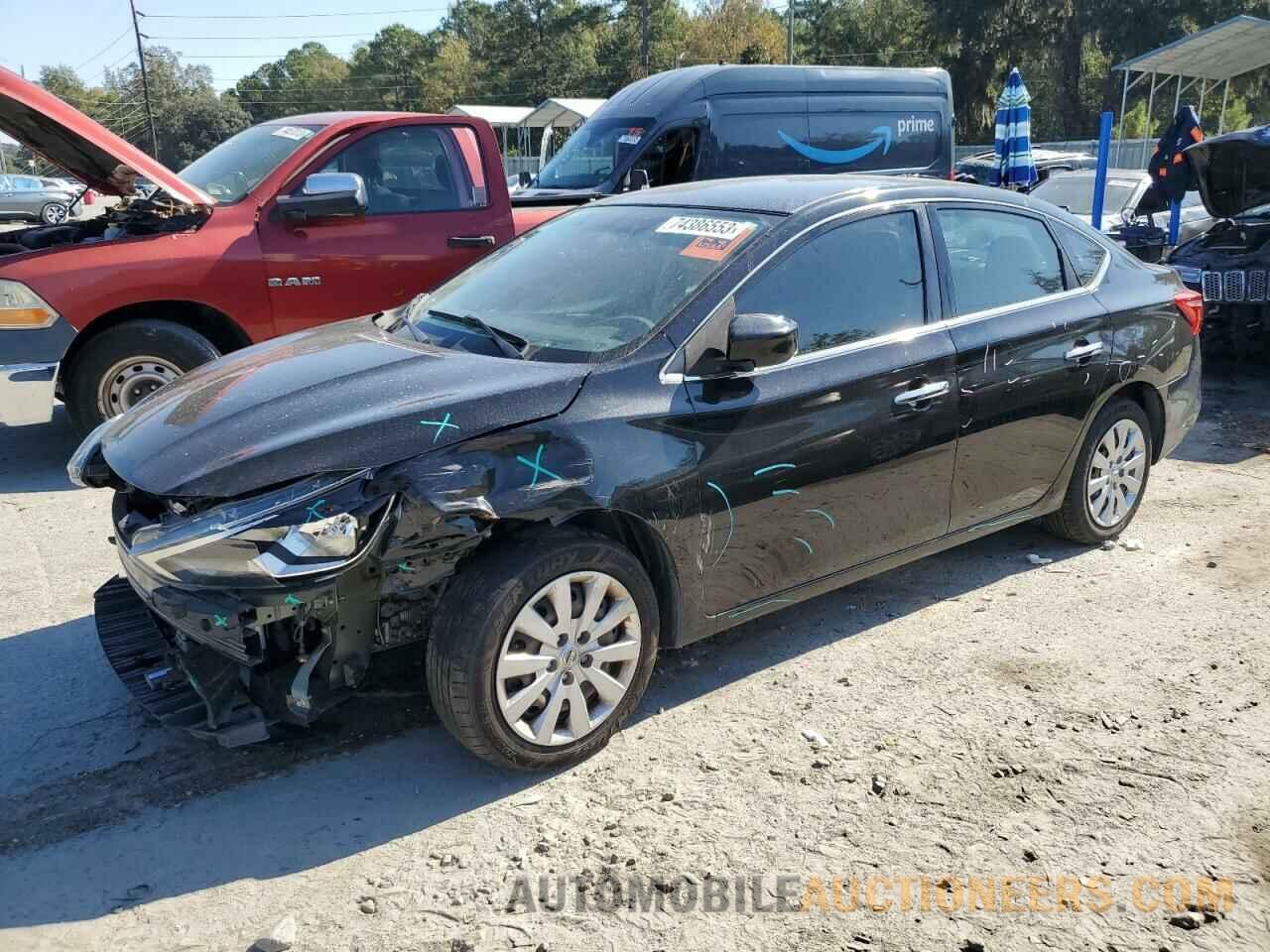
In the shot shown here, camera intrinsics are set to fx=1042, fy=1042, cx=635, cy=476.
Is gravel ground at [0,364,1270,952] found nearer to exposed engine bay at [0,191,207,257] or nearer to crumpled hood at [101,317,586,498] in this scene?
crumpled hood at [101,317,586,498]

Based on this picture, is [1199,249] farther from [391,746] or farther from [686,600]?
[391,746]

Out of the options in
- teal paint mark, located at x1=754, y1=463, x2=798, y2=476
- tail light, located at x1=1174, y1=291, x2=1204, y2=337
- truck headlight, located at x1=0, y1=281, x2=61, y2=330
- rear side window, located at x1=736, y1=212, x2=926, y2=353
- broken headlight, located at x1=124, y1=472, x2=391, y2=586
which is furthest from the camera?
truck headlight, located at x1=0, y1=281, x2=61, y2=330

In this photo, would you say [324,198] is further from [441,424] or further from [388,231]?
[441,424]

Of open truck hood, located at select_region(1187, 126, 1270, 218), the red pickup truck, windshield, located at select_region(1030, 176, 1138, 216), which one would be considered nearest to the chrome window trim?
the red pickup truck

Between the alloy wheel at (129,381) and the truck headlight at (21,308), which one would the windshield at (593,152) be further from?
the truck headlight at (21,308)

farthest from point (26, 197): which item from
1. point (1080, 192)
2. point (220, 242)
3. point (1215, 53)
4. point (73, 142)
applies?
point (1215, 53)

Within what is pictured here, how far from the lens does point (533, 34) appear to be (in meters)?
69.2

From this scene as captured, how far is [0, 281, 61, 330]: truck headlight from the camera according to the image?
555cm

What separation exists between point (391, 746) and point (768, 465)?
1.53 meters

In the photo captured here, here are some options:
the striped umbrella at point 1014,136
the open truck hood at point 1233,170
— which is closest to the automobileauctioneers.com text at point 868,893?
the open truck hood at point 1233,170

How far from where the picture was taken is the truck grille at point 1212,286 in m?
8.23

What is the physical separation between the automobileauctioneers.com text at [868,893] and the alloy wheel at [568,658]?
510mm

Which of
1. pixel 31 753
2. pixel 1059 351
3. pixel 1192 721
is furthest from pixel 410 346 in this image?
pixel 1192 721

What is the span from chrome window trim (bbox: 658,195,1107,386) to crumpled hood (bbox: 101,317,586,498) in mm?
474
